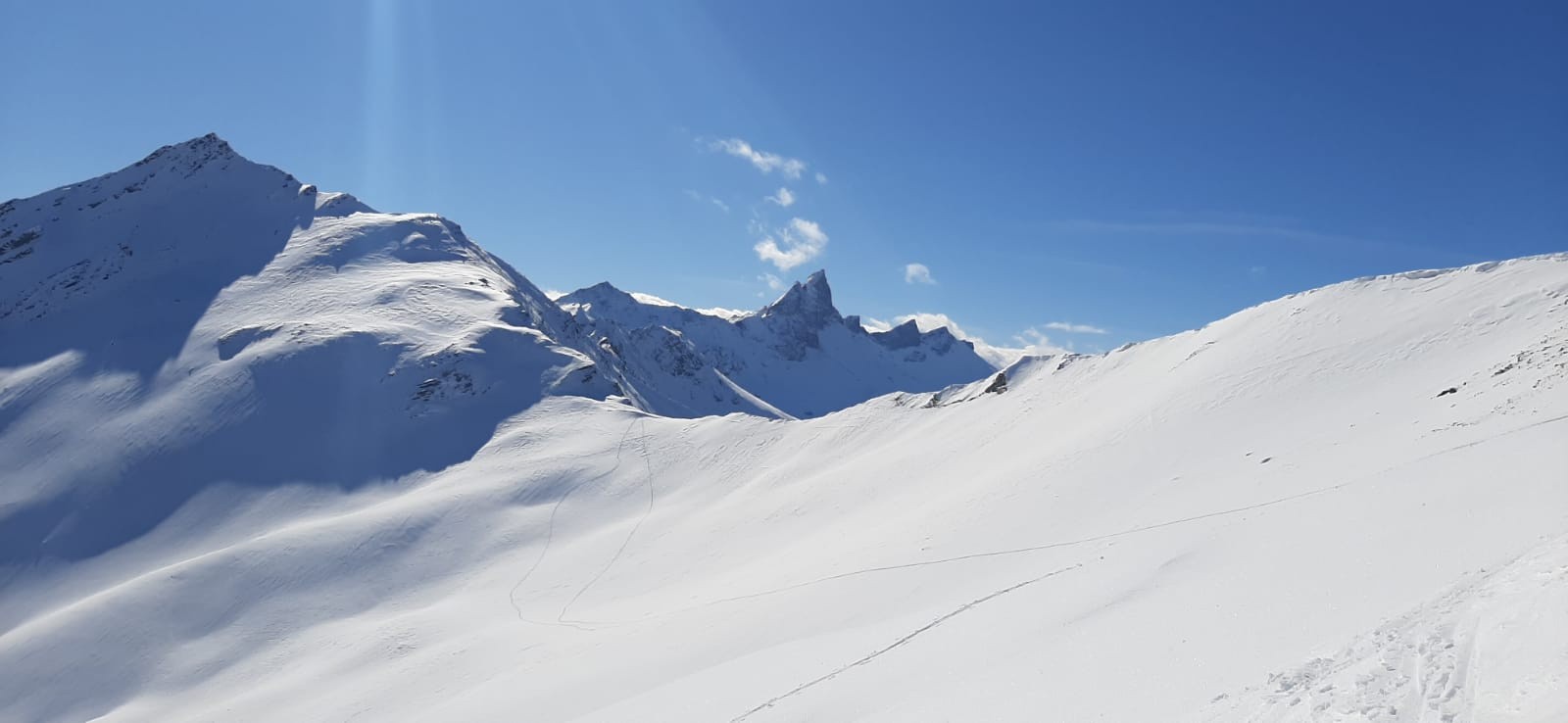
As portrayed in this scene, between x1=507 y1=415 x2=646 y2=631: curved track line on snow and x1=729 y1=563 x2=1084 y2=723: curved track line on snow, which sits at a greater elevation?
x1=507 y1=415 x2=646 y2=631: curved track line on snow

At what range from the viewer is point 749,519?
47.0m

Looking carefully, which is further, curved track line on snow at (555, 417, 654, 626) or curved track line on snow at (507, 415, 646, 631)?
curved track line on snow at (507, 415, 646, 631)

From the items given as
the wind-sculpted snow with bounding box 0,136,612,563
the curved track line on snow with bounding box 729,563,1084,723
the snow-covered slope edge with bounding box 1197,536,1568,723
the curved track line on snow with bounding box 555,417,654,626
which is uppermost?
the wind-sculpted snow with bounding box 0,136,612,563

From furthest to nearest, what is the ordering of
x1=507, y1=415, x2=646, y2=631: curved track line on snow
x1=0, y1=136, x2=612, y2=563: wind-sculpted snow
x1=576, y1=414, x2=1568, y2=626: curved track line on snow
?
x1=0, y1=136, x2=612, y2=563: wind-sculpted snow < x1=507, y1=415, x2=646, y2=631: curved track line on snow < x1=576, y1=414, x2=1568, y2=626: curved track line on snow

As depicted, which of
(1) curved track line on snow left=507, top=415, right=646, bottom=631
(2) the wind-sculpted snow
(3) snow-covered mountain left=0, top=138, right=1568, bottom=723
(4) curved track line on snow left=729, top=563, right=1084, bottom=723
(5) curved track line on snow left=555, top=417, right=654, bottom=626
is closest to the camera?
(3) snow-covered mountain left=0, top=138, right=1568, bottom=723

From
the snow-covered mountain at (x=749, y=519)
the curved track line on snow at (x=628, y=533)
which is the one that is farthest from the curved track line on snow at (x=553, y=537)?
the snow-covered mountain at (x=749, y=519)

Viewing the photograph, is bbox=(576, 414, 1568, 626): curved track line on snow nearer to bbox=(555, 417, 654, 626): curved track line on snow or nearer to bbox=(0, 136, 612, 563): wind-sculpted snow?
bbox=(555, 417, 654, 626): curved track line on snow

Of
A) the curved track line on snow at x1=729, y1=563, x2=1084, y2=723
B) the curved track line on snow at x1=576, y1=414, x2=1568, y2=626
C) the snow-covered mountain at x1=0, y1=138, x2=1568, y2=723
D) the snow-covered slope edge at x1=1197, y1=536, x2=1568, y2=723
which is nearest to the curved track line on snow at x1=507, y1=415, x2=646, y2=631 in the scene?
the snow-covered mountain at x1=0, y1=138, x2=1568, y2=723

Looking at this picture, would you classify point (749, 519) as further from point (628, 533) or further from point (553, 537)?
point (553, 537)

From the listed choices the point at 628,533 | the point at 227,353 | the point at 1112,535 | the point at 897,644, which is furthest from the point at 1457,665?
the point at 227,353

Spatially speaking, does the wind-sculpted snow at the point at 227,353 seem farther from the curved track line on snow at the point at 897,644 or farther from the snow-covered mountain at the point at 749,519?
the curved track line on snow at the point at 897,644

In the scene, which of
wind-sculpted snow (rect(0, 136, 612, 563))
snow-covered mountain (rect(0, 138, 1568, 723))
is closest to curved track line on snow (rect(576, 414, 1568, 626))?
snow-covered mountain (rect(0, 138, 1568, 723))

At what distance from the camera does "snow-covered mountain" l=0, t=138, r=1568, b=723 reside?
13.5 m

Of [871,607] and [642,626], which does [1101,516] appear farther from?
[642,626]
